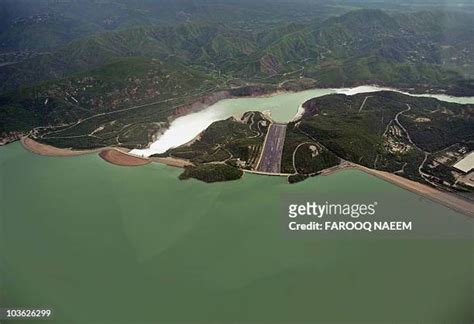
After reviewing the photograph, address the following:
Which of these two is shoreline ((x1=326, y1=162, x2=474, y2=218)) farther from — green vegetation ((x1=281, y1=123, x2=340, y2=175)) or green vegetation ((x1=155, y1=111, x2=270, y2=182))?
green vegetation ((x1=155, y1=111, x2=270, y2=182))

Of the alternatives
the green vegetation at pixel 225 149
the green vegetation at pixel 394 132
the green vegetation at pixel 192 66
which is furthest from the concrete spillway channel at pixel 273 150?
the green vegetation at pixel 192 66

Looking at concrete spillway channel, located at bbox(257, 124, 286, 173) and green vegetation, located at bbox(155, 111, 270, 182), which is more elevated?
green vegetation, located at bbox(155, 111, 270, 182)

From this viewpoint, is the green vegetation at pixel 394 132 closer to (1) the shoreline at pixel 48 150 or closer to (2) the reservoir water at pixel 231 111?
(2) the reservoir water at pixel 231 111

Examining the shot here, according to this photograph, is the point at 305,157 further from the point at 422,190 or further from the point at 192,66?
the point at 192,66

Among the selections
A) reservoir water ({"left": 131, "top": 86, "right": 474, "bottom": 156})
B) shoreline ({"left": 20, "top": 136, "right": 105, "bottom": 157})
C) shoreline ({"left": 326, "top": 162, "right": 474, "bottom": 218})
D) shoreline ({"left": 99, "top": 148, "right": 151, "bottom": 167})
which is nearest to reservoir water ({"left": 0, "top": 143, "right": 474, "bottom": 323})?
shoreline ({"left": 326, "top": 162, "right": 474, "bottom": 218})

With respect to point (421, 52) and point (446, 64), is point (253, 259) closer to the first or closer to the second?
point (446, 64)

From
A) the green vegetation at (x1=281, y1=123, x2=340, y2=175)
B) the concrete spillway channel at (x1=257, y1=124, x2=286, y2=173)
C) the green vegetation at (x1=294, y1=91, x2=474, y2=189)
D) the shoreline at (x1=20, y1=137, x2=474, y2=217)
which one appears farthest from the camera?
the green vegetation at (x1=294, y1=91, x2=474, y2=189)

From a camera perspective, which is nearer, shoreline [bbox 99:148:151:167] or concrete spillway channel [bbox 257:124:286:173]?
concrete spillway channel [bbox 257:124:286:173]

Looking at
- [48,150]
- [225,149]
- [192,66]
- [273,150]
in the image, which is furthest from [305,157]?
[192,66]
